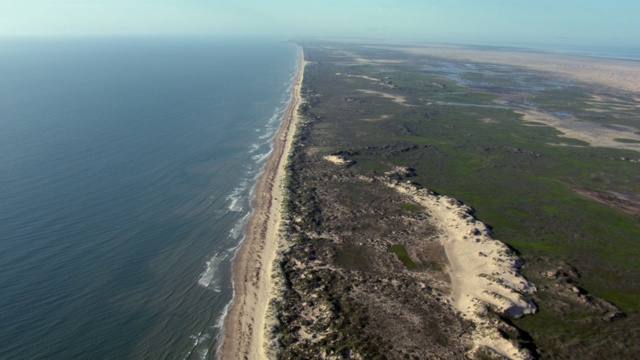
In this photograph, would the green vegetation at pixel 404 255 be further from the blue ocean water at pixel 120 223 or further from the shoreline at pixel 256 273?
the blue ocean water at pixel 120 223

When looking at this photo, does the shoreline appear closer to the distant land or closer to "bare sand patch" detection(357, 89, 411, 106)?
the distant land

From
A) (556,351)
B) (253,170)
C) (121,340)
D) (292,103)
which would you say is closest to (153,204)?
(253,170)

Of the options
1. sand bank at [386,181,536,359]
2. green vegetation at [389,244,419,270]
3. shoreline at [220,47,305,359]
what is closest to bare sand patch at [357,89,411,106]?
shoreline at [220,47,305,359]

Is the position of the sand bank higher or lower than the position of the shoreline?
higher

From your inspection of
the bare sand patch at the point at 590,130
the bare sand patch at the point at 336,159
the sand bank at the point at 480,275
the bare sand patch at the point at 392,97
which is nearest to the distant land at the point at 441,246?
the sand bank at the point at 480,275

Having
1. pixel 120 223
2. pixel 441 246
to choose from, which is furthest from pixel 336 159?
pixel 120 223
